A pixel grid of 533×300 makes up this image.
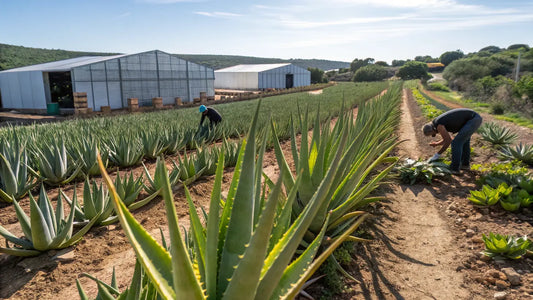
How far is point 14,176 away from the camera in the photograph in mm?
3920

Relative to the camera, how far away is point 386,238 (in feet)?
10.6

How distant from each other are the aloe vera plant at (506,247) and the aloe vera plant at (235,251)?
87.9 inches

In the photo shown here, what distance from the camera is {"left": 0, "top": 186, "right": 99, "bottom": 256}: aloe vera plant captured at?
2.60 metres

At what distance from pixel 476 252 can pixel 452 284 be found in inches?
25.4

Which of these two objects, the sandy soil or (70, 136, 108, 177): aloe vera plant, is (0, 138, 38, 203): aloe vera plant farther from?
the sandy soil

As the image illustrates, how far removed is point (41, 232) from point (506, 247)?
12.5 feet

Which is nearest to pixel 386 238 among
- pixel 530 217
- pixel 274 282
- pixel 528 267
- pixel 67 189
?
pixel 528 267

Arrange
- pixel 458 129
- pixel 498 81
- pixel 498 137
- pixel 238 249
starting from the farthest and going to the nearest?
pixel 498 81, pixel 498 137, pixel 458 129, pixel 238 249

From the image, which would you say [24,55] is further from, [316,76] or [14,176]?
[14,176]

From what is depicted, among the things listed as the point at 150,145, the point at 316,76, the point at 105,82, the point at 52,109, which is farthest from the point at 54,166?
the point at 316,76

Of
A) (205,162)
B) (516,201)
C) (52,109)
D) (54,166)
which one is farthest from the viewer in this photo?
(52,109)

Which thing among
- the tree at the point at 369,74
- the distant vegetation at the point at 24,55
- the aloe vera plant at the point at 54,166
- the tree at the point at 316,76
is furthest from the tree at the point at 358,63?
the aloe vera plant at the point at 54,166

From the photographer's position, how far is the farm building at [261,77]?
1364 inches

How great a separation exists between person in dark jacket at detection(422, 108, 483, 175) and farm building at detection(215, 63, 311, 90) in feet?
97.3
